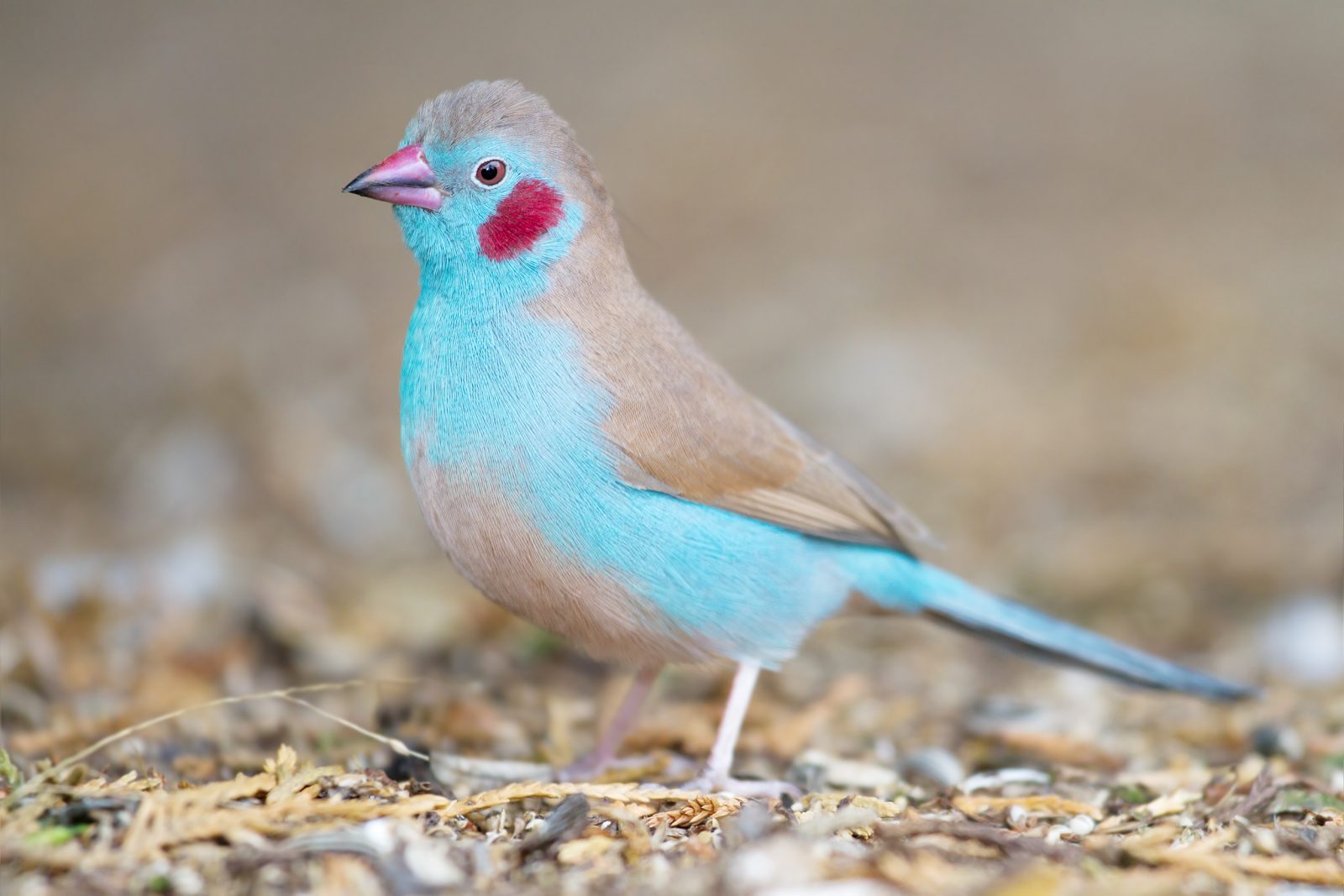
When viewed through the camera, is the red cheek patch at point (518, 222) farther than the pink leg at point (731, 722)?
No

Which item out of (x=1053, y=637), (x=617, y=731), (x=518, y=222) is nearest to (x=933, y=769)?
(x=1053, y=637)

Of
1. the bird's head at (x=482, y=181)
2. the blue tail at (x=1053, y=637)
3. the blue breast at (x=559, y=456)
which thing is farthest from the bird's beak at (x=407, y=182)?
the blue tail at (x=1053, y=637)

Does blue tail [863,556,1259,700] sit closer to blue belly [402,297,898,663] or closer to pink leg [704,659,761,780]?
pink leg [704,659,761,780]

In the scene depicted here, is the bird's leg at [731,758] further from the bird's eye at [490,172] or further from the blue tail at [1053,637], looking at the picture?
the bird's eye at [490,172]

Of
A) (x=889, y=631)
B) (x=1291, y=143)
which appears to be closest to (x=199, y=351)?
(x=889, y=631)

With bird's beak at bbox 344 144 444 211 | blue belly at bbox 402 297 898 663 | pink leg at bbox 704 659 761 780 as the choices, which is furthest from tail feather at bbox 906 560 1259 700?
bird's beak at bbox 344 144 444 211

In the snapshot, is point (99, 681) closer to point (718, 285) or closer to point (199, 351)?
point (199, 351)
